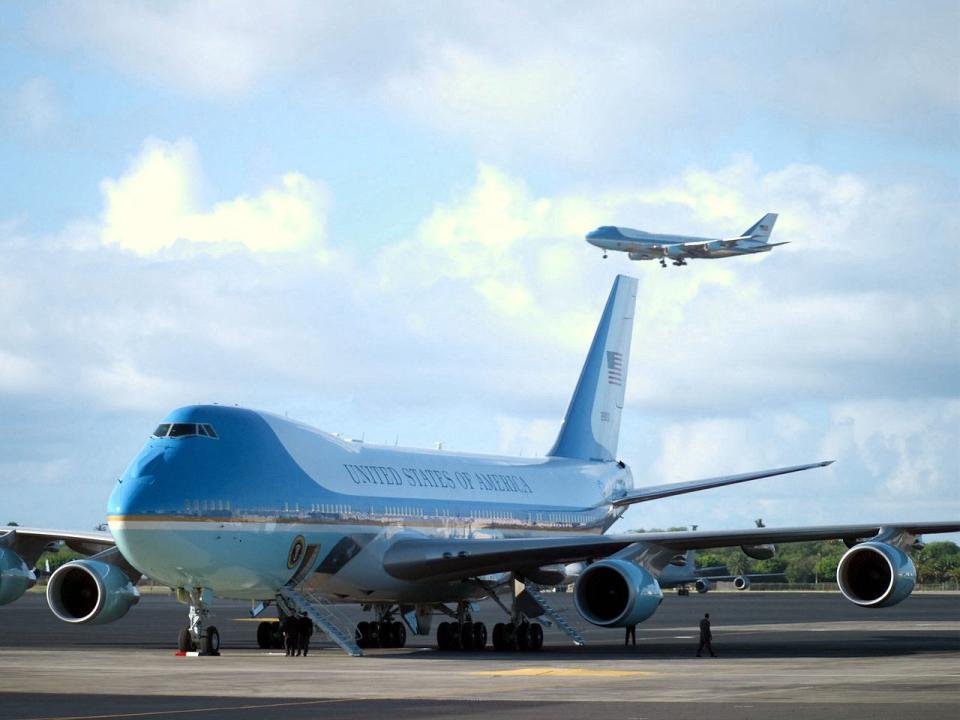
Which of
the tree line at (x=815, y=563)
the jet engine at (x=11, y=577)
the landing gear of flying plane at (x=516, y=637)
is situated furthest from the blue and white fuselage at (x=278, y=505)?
the tree line at (x=815, y=563)

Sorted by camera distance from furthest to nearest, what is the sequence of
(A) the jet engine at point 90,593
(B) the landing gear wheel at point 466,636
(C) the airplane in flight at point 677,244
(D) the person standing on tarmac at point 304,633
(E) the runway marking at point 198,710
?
(C) the airplane in flight at point 677,244, (B) the landing gear wheel at point 466,636, (A) the jet engine at point 90,593, (D) the person standing on tarmac at point 304,633, (E) the runway marking at point 198,710

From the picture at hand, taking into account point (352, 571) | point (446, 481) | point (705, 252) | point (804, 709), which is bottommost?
point (804, 709)

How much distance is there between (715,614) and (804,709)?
41.5m

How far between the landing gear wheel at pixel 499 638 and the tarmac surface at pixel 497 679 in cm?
117

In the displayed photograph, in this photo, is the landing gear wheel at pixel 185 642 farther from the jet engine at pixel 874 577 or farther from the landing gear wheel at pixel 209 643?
the jet engine at pixel 874 577

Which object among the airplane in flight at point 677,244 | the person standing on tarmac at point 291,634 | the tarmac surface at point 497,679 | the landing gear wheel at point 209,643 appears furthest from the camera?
the airplane in flight at point 677,244

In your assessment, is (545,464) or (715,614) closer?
(545,464)

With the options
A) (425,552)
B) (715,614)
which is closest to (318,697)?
(425,552)

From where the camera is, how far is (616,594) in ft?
104

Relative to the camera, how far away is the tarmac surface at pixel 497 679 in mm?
18328

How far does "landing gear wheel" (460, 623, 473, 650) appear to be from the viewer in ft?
115

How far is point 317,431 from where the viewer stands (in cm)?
3359

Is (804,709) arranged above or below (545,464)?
below

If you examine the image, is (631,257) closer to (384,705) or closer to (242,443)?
(242,443)
